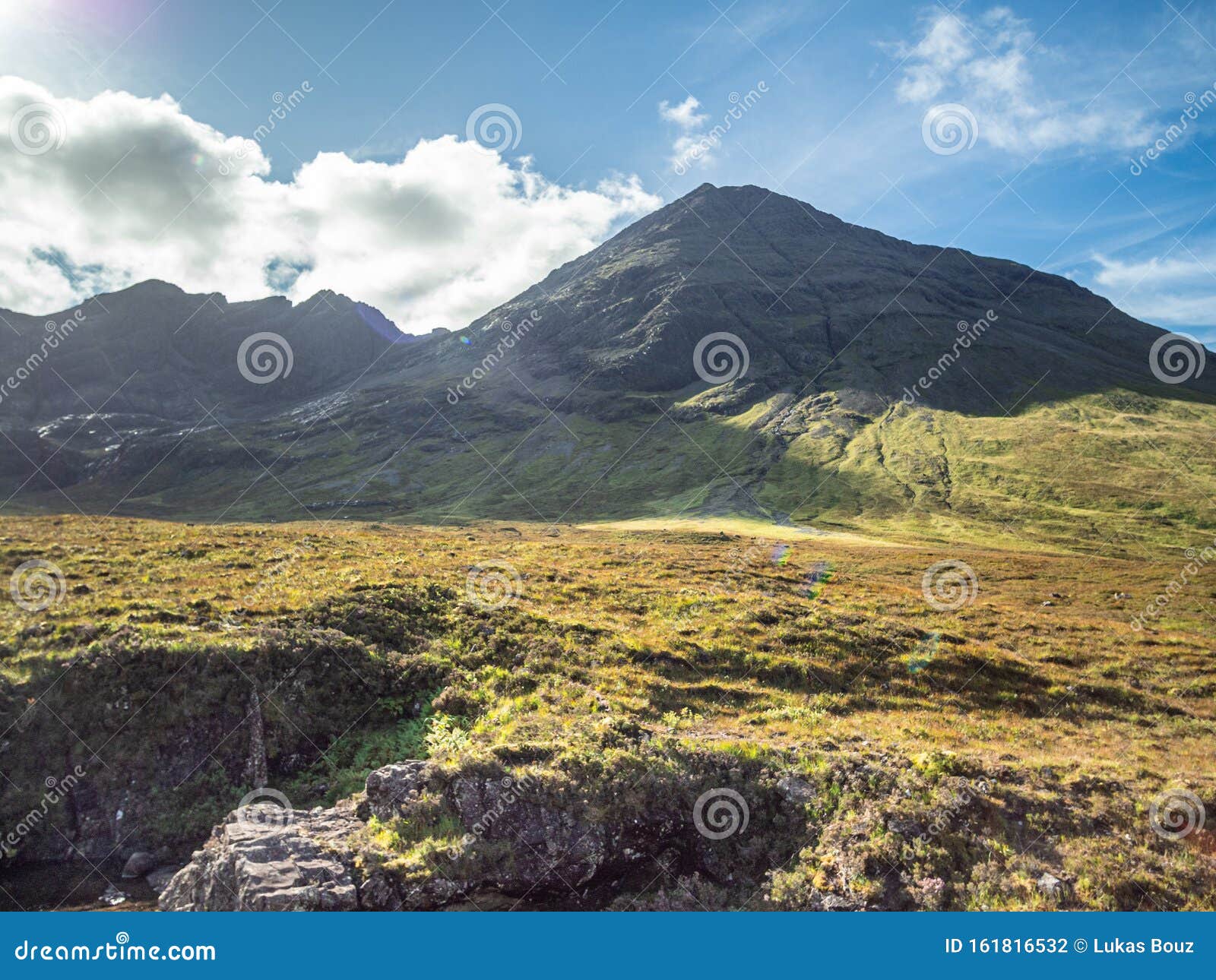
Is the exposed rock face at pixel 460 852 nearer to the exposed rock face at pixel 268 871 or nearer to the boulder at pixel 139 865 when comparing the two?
the exposed rock face at pixel 268 871

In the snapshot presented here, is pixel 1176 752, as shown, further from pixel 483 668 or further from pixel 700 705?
pixel 483 668

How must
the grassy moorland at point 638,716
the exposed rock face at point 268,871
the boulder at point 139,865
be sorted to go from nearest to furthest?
the exposed rock face at point 268,871 → the grassy moorland at point 638,716 → the boulder at point 139,865

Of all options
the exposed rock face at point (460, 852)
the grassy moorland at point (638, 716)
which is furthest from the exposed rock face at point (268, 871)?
the grassy moorland at point (638, 716)

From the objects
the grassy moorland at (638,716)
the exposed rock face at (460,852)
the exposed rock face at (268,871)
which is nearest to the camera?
the exposed rock face at (268,871)

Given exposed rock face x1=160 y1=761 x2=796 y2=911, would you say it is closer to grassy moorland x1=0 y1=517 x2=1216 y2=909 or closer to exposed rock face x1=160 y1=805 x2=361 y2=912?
exposed rock face x1=160 y1=805 x2=361 y2=912

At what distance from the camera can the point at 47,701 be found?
15.1 metres

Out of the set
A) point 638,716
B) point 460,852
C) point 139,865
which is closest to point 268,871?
point 460,852

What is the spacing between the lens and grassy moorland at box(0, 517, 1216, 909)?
38.0 ft

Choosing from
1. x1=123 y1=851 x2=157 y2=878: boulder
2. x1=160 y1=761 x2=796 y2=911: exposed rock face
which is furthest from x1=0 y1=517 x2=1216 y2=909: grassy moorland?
x1=123 y1=851 x2=157 y2=878: boulder

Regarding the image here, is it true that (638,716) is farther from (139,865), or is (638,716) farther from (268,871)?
(139,865)

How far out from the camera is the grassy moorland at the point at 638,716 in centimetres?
1159

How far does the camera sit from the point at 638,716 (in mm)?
16703

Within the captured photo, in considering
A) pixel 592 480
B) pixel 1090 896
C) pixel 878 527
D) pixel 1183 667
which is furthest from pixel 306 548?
pixel 592 480

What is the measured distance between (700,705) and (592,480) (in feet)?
551
